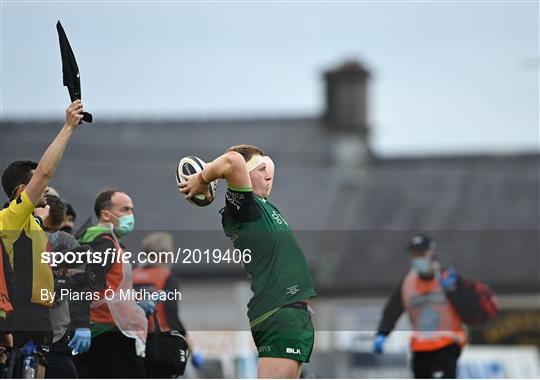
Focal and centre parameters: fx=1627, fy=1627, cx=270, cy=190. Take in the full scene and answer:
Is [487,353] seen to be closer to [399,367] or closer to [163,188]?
[399,367]

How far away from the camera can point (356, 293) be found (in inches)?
1394

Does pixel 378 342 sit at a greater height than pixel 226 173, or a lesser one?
lesser

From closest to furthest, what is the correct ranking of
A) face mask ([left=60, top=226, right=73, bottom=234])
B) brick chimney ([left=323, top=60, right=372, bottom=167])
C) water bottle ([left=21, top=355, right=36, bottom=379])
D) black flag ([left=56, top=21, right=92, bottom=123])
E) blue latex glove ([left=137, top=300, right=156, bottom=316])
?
black flag ([left=56, top=21, right=92, bottom=123])
water bottle ([left=21, top=355, right=36, bottom=379])
blue latex glove ([left=137, top=300, right=156, bottom=316])
face mask ([left=60, top=226, right=73, bottom=234])
brick chimney ([left=323, top=60, right=372, bottom=167])

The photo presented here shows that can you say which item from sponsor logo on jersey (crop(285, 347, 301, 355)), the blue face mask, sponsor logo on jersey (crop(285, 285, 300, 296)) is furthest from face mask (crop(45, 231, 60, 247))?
sponsor logo on jersey (crop(285, 347, 301, 355))

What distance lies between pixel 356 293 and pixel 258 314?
2595cm

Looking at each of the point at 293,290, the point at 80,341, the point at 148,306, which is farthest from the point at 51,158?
the point at 148,306

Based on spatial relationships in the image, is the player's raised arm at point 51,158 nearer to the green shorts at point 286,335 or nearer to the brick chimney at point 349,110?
the green shorts at point 286,335

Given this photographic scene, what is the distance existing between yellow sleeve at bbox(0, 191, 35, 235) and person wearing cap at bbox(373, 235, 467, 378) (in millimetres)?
5643

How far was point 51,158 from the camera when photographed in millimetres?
→ 9289

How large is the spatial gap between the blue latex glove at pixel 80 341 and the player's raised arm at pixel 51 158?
1.70 m

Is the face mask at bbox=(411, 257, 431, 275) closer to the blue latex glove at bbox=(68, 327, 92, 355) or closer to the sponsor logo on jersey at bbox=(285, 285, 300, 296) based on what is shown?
the blue latex glove at bbox=(68, 327, 92, 355)

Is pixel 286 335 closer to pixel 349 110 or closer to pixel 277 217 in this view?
pixel 277 217

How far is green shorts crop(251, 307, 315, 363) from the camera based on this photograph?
945 centimetres

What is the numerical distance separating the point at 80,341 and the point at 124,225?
2.98ft
